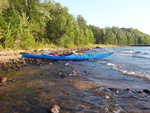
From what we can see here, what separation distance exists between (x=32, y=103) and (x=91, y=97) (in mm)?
2642

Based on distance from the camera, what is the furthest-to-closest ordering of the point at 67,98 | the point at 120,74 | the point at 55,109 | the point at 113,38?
the point at 113,38
the point at 120,74
the point at 67,98
the point at 55,109

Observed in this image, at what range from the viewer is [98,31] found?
101 metres

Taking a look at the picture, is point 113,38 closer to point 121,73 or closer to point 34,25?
point 34,25

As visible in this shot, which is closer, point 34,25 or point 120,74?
point 120,74

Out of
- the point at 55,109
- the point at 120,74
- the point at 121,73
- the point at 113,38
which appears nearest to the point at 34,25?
the point at 121,73

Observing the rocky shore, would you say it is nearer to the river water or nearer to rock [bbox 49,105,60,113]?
rock [bbox 49,105,60,113]

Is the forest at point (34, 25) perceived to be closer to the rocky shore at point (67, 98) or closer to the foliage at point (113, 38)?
the rocky shore at point (67, 98)

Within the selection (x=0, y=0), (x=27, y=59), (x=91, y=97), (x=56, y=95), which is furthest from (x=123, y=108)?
(x=0, y=0)

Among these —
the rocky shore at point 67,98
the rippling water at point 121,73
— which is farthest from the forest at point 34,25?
the rocky shore at point 67,98

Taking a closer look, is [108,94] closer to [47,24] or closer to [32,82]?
[32,82]

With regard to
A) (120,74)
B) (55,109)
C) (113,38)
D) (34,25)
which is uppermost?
(34,25)

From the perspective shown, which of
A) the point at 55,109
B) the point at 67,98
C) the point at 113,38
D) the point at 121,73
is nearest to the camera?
the point at 55,109

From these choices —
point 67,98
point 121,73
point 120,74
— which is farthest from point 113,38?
point 67,98

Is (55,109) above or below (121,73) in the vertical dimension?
above
